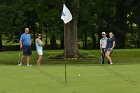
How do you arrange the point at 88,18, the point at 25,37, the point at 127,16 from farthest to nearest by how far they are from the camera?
the point at 127,16
the point at 88,18
the point at 25,37

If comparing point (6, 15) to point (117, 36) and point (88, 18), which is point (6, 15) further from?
point (117, 36)

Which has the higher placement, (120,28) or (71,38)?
(120,28)

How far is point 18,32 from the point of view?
202 ft
